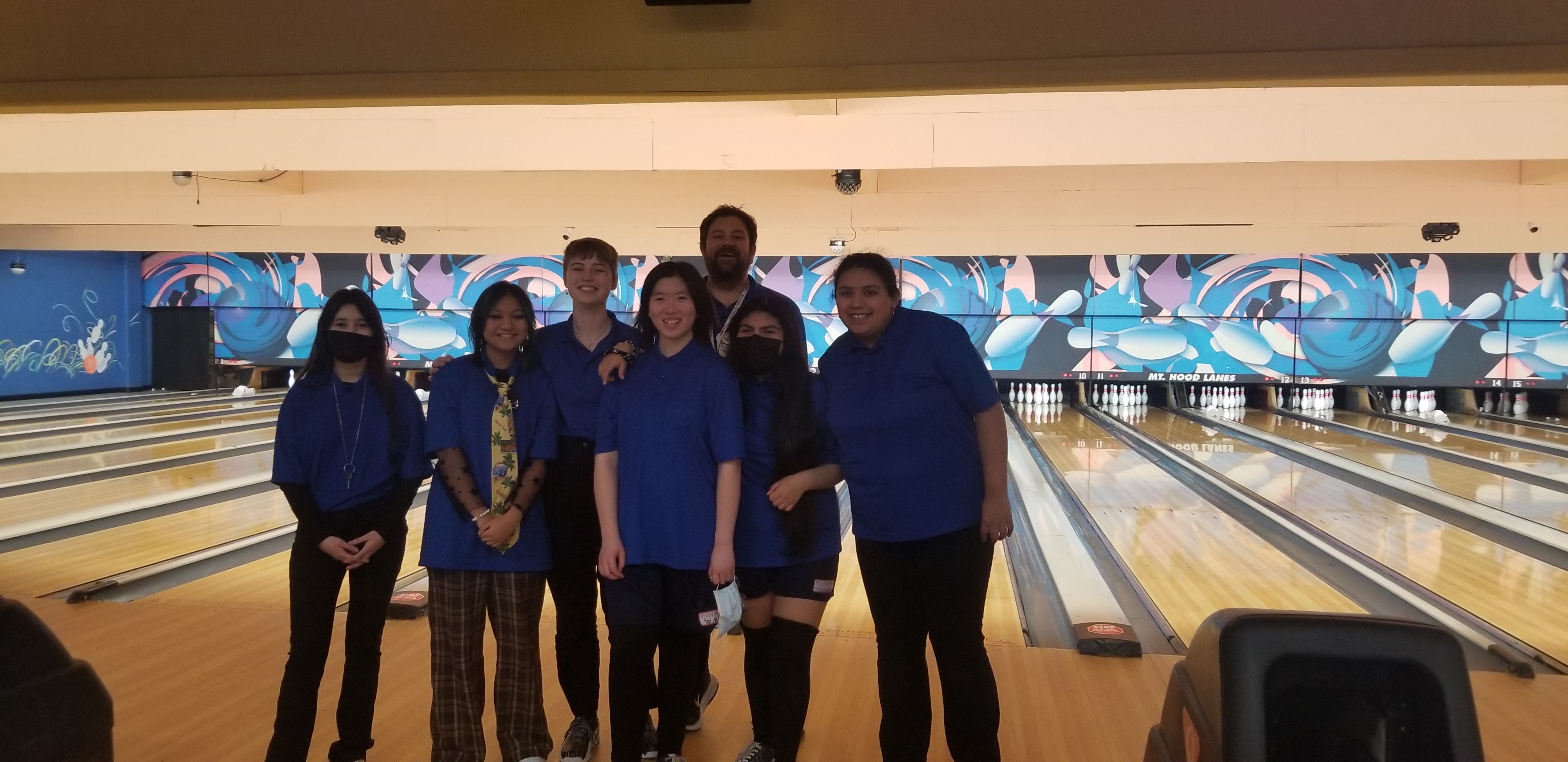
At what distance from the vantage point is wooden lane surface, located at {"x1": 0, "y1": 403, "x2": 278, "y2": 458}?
22.7 ft

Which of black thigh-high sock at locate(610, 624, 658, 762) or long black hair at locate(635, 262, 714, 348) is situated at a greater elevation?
long black hair at locate(635, 262, 714, 348)

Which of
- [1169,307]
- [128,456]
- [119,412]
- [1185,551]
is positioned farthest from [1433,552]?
[119,412]

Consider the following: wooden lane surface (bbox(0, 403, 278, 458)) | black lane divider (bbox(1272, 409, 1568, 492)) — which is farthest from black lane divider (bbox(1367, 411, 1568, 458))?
wooden lane surface (bbox(0, 403, 278, 458))

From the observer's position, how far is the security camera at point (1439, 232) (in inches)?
266

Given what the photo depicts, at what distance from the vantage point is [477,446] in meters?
2.00

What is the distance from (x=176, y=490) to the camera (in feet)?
18.2

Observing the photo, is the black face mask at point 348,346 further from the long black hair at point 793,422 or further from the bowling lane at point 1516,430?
the bowling lane at point 1516,430

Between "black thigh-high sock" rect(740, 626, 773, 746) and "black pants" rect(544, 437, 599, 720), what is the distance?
37cm

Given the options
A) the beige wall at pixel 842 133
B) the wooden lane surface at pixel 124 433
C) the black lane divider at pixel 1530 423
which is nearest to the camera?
the beige wall at pixel 842 133

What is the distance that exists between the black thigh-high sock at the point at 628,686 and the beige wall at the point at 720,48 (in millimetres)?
1162

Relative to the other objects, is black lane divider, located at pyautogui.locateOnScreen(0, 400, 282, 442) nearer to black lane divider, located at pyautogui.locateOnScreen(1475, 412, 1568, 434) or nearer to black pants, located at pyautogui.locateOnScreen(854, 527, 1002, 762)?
black pants, located at pyautogui.locateOnScreen(854, 527, 1002, 762)

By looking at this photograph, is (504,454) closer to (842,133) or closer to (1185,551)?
(842,133)

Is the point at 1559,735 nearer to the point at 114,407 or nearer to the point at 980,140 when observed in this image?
the point at 980,140

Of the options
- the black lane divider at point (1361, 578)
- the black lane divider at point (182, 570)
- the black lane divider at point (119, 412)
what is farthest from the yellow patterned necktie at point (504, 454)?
the black lane divider at point (119, 412)
